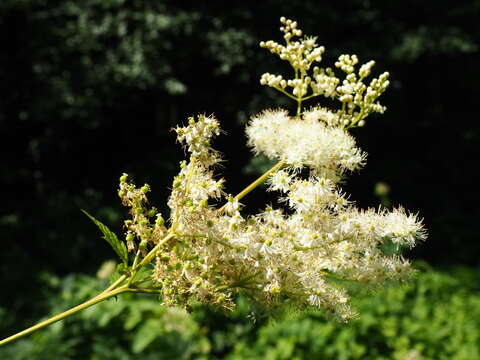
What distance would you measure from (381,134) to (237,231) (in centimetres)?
771

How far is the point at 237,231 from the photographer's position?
96 cm

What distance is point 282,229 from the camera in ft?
3.26

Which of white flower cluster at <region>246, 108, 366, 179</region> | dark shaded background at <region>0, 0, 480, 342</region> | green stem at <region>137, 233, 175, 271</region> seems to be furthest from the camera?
dark shaded background at <region>0, 0, 480, 342</region>

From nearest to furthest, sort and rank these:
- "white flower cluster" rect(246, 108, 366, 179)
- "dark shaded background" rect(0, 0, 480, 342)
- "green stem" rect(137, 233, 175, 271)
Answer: "green stem" rect(137, 233, 175, 271) → "white flower cluster" rect(246, 108, 366, 179) → "dark shaded background" rect(0, 0, 480, 342)

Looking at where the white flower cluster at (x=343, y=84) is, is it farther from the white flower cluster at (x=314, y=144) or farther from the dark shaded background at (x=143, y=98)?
the dark shaded background at (x=143, y=98)

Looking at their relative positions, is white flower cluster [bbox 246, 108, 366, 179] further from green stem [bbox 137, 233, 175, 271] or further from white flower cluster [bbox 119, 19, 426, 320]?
green stem [bbox 137, 233, 175, 271]

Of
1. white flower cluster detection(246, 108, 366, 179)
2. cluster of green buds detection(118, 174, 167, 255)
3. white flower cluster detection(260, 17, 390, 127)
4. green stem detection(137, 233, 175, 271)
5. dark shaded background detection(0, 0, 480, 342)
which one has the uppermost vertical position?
dark shaded background detection(0, 0, 480, 342)

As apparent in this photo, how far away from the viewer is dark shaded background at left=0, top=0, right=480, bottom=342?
19.1 feet

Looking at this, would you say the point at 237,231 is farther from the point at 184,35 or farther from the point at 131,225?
the point at 184,35

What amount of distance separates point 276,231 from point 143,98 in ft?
21.0

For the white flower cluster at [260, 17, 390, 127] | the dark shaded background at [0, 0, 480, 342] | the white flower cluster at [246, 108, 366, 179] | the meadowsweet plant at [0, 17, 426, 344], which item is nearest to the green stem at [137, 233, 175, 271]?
the meadowsweet plant at [0, 17, 426, 344]

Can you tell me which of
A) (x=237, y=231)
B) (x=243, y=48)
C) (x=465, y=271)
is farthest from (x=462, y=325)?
(x=237, y=231)

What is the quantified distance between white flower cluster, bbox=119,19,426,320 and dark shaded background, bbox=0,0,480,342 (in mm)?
3710

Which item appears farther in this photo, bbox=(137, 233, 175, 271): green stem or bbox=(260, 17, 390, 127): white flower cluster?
bbox=(260, 17, 390, 127): white flower cluster
